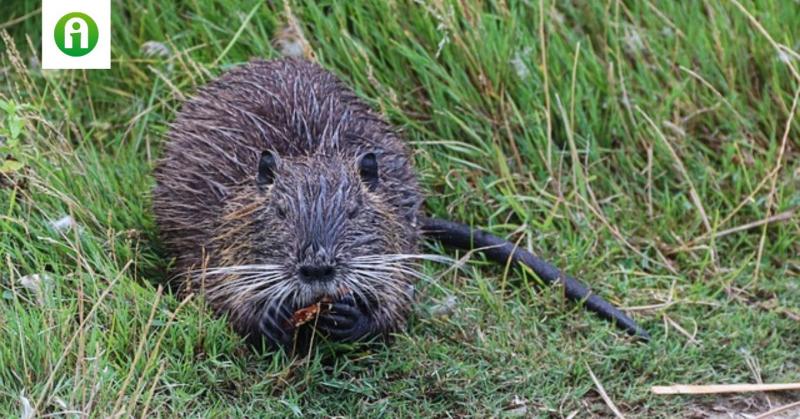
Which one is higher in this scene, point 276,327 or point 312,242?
point 312,242

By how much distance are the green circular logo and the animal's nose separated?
4.90 ft

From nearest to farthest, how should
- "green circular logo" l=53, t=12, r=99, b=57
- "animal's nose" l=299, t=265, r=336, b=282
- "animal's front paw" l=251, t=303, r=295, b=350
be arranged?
"animal's nose" l=299, t=265, r=336, b=282, "animal's front paw" l=251, t=303, r=295, b=350, "green circular logo" l=53, t=12, r=99, b=57

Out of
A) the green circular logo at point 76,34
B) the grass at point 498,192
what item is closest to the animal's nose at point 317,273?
the grass at point 498,192

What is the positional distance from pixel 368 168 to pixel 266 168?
287 mm

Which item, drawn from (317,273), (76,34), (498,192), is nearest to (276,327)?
(317,273)

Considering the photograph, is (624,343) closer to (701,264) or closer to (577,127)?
(701,264)

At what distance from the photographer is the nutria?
3.35 meters

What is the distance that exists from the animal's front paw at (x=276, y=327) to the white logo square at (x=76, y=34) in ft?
4.49

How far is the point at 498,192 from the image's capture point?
4.36m

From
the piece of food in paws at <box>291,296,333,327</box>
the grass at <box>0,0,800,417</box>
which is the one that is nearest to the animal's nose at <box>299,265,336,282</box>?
the piece of food in paws at <box>291,296,333,327</box>

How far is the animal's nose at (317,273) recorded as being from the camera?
10.6ft

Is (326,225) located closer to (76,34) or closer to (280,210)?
(280,210)

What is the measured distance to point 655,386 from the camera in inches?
142

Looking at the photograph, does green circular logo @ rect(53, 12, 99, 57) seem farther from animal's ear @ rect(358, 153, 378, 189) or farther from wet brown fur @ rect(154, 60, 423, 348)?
animal's ear @ rect(358, 153, 378, 189)
